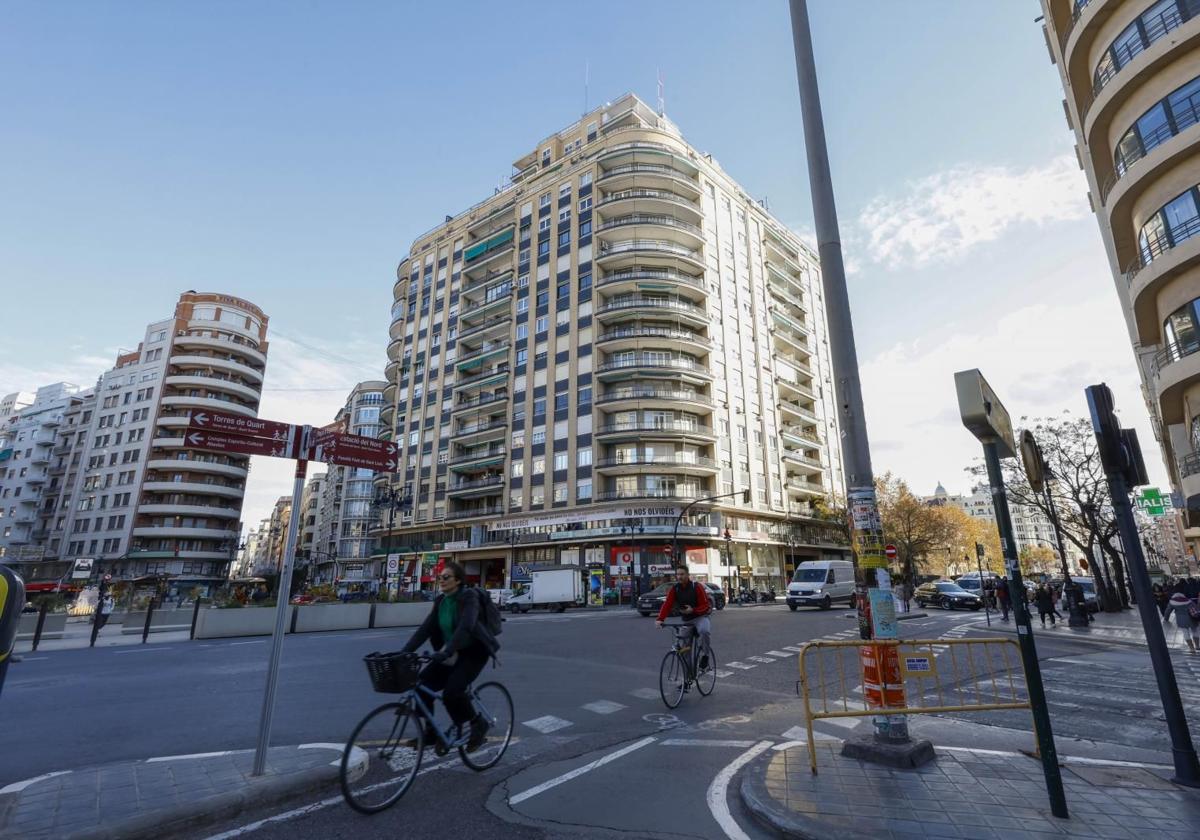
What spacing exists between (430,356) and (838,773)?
2464 inches

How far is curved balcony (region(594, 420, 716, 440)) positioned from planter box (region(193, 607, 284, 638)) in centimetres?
2977

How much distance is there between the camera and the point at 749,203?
6288 cm

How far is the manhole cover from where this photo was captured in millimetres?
4297

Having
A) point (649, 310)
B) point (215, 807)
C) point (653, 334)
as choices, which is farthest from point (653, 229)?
point (215, 807)

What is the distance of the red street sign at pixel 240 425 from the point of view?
5.14m

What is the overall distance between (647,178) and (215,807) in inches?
2163

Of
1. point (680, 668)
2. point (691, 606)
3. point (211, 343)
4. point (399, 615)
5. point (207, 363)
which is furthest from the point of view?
point (211, 343)

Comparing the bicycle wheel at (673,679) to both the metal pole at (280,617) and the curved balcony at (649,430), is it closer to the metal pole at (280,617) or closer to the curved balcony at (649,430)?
the metal pole at (280,617)

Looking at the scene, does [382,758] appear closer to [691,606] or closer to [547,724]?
[547,724]

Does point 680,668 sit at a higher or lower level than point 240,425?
lower

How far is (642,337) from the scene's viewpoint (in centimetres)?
4797

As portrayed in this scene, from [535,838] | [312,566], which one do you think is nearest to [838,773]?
[535,838]

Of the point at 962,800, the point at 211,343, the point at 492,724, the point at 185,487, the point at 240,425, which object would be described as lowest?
the point at 962,800

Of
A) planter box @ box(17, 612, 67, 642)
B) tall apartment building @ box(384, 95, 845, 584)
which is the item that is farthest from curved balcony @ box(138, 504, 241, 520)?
planter box @ box(17, 612, 67, 642)
